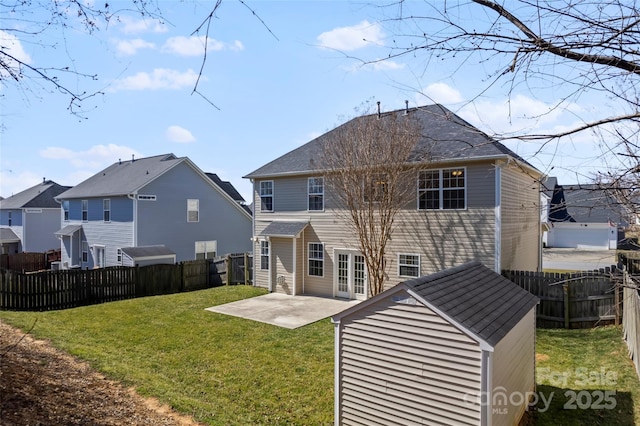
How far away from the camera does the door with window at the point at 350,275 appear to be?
1416 centimetres

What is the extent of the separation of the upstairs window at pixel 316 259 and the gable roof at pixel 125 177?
1119 cm

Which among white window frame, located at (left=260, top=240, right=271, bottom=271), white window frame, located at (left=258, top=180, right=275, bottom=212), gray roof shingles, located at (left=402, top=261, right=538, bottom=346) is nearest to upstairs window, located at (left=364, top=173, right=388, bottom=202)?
white window frame, located at (left=258, top=180, right=275, bottom=212)

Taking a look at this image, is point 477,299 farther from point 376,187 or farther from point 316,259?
point 316,259

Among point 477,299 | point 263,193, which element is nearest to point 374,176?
point 263,193

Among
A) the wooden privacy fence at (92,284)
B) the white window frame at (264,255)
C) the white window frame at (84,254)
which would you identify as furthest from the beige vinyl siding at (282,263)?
the white window frame at (84,254)

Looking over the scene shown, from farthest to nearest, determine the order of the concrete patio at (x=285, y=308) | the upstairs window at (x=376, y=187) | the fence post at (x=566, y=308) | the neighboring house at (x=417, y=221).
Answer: the upstairs window at (x=376, y=187) → the neighboring house at (x=417, y=221) → the concrete patio at (x=285, y=308) → the fence post at (x=566, y=308)

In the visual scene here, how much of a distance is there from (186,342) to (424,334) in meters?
6.86

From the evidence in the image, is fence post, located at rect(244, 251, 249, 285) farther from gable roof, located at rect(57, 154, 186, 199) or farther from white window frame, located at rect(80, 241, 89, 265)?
white window frame, located at rect(80, 241, 89, 265)

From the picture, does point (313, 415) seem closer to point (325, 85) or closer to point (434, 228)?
point (325, 85)

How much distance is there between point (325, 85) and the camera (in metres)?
2.80

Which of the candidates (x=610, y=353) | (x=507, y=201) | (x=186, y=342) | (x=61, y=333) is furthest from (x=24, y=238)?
(x=610, y=353)

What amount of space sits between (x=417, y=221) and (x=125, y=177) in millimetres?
19050

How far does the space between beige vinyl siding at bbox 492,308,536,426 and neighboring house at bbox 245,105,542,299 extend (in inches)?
187

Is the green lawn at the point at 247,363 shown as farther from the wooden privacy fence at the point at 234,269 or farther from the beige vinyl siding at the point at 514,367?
the wooden privacy fence at the point at 234,269
